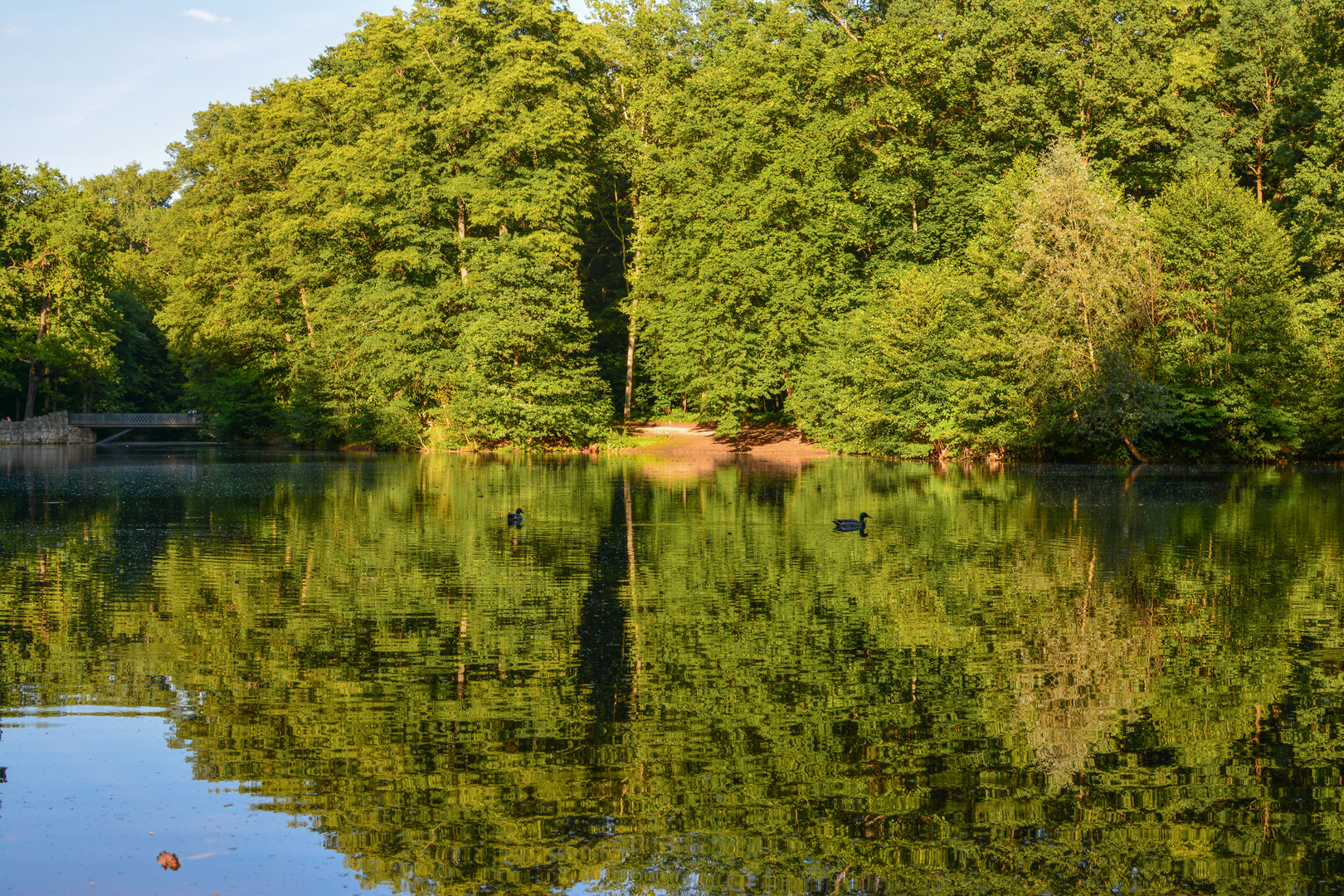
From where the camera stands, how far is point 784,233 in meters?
63.2

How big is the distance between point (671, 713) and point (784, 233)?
2169 inches

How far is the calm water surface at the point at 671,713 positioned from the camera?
23.2ft

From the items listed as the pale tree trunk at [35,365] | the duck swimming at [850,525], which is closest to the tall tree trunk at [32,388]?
the pale tree trunk at [35,365]

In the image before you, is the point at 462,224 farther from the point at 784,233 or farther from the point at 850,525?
the point at 850,525

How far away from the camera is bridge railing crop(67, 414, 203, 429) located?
82875mm

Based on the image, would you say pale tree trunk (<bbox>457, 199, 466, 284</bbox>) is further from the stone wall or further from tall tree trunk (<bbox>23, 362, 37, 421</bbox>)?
tall tree trunk (<bbox>23, 362, 37, 421</bbox>)

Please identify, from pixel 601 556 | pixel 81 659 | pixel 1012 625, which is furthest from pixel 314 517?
pixel 1012 625

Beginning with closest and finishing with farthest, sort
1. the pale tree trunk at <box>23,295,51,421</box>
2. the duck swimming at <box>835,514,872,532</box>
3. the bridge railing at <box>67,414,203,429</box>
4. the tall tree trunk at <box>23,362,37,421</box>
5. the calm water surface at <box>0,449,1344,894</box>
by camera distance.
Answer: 1. the calm water surface at <box>0,449,1344,894</box>
2. the duck swimming at <box>835,514,872,532</box>
3. the pale tree trunk at <box>23,295,51,421</box>
4. the tall tree trunk at <box>23,362,37,421</box>
5. the bridge railing at <box>67,414,203,429</box>

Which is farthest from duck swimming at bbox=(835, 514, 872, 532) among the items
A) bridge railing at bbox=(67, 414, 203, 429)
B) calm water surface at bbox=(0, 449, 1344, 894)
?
bridge railing at bbox=(67, 414, 203, 429)

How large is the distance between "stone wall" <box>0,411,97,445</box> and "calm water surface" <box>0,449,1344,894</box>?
6246 centimetres

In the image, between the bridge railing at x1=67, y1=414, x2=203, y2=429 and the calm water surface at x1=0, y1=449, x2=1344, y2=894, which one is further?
the bridge railing at x1=67, y1=414, x2=203, y2=429

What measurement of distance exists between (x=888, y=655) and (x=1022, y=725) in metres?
2.69

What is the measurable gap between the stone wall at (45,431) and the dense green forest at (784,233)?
11.1 ft

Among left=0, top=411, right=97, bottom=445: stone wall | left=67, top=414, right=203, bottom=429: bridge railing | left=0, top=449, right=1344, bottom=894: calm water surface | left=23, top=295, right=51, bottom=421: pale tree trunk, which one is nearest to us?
left=0, top=449, right=1344, bottom=894: calm water surface
